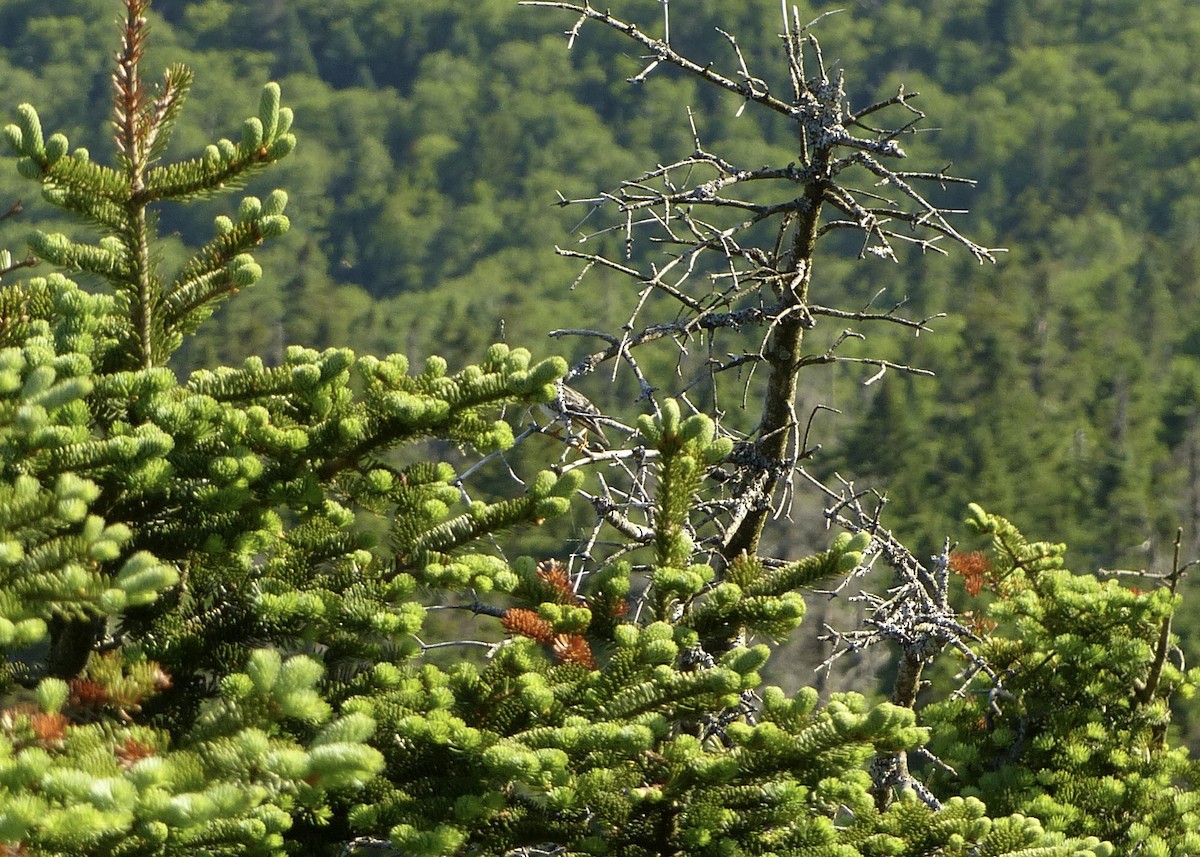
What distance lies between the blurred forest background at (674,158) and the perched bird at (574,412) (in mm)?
45738

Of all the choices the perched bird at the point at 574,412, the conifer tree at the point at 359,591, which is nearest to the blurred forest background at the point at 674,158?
the perched bird at the point at 574,412

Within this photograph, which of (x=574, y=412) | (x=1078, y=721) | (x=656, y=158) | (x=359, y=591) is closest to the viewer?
(x=359, y=591)

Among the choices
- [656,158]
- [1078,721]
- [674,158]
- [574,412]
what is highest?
[674,158]

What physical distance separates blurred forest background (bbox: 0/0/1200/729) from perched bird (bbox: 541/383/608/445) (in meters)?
45.7

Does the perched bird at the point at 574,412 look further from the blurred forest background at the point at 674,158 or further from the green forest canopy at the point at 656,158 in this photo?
the green forest canopy at the point at 656,158

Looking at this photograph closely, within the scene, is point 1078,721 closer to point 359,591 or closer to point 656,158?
point 359,591

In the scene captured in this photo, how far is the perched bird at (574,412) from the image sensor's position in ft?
18.7

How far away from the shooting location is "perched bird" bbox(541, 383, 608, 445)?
5699mm

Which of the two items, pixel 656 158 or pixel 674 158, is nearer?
pixel 656 158

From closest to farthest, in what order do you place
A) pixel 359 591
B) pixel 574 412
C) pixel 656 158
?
1. pixel 359 591
2. pixel 574 412
3. pixel 656 158

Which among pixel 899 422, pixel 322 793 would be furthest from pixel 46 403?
pixel 899 422

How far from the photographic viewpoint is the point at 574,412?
5.80 m

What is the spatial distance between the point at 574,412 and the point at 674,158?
134 m

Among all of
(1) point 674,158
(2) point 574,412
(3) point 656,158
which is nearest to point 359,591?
(2) point 574,412
